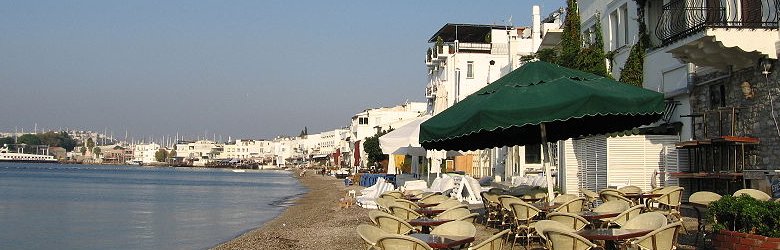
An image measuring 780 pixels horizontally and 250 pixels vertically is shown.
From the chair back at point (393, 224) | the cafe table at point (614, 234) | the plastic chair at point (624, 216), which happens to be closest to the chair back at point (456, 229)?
the chair back at point (393, 224)

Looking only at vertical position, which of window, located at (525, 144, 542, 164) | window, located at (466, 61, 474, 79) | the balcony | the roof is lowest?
window, located at (525, 144, 542, 164)

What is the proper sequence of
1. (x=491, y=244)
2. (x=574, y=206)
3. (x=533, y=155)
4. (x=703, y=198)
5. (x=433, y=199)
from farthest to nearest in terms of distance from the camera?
(x=533, y=155)
(x=433, y=199)
(x=574, y=206)
(x=703, y=198)
(x=491, y=244)

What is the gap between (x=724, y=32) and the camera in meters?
13.6

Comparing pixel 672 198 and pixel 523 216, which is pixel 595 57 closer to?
pixel 672 198

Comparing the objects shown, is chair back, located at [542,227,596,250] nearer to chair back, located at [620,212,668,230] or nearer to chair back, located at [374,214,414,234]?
chair back, located at [620,212,668,230]

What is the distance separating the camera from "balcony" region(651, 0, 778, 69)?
44.6 feet

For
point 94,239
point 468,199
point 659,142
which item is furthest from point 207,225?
point 659,142

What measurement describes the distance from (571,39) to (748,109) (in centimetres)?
993

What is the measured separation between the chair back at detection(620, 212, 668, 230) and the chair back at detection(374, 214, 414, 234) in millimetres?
2394

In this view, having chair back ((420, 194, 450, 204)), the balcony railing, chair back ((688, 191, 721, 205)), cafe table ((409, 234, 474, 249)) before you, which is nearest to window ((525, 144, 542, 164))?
the balcony railing

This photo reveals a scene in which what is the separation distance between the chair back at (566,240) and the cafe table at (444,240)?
2.70 feet

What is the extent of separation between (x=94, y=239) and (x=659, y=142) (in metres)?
15.1

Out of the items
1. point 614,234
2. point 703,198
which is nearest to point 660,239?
point 614,234

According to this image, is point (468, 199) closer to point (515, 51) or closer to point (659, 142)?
point (659, 142)
